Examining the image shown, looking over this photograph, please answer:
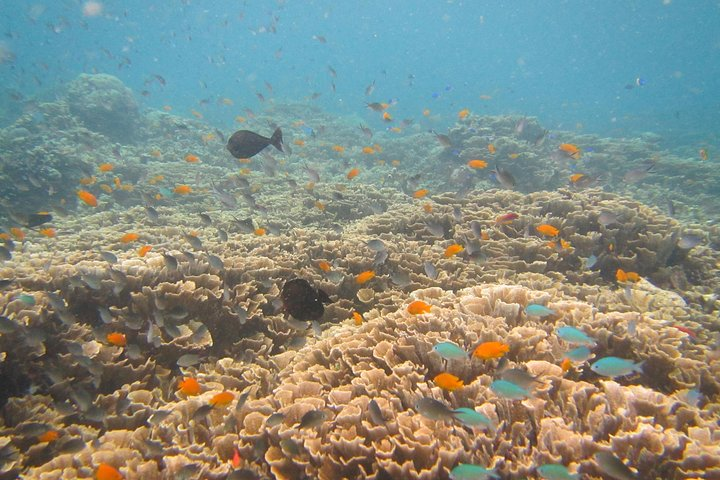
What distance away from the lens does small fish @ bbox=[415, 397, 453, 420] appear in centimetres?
244

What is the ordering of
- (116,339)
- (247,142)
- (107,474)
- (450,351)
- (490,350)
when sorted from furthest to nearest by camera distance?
1. (247,142)
2. (116,339)
3. (490,350)
4. (450,351)
5. (107,474)

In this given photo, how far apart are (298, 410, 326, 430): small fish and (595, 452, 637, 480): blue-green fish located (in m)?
1.76

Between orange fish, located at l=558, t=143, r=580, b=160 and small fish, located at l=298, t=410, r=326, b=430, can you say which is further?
orange fish, located at l=558, t=143, r=580, b=160

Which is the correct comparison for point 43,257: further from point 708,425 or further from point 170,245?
point 708,425

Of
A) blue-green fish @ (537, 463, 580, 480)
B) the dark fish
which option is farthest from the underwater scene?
the dark fish

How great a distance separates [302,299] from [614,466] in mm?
2491

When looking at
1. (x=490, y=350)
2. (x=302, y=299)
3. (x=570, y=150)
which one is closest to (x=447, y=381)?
(x=490, y=350)

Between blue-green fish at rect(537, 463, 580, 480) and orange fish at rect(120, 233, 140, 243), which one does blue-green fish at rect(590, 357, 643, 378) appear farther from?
orange fish at rect(120, 233, 140, 243)

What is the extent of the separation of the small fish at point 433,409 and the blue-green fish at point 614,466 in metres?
0.87

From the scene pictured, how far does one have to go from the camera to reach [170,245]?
761cm

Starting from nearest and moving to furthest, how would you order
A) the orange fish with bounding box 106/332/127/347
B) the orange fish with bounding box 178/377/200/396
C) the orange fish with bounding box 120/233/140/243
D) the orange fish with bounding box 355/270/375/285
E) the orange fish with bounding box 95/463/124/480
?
the orange fish with bounding box 95/463/124/480 → the orange fish with bounding box 178/377/200/396 → the orange fish with bounding box 106/332/127/347 → the orange fish with bounding box 355/270/375/285 → the orange fish with bounding box 120/233/140/243

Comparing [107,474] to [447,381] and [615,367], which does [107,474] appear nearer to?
[447,381]

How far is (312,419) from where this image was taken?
2.64 m

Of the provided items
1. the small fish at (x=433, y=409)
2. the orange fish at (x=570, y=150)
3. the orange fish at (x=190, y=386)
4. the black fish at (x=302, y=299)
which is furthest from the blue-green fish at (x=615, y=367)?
the orange fish at (x=570, y=150)
